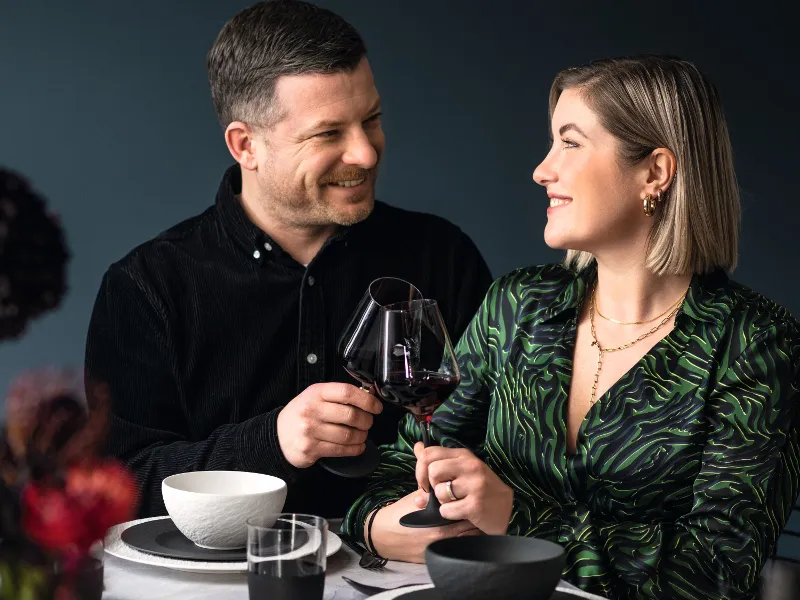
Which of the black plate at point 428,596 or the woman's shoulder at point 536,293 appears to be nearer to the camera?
the black plate at point 428,596

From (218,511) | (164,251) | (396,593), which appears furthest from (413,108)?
(396,593)

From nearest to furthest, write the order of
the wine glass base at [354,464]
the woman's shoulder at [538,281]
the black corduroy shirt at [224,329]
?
the wine glass base at [354,464], the woman's shoulder at [538,281], the black corduroy shirt at [224,329]

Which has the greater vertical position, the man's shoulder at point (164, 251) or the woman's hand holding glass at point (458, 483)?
the man's shoulder at point (164, 251)

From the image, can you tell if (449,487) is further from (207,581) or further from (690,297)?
(690,297)

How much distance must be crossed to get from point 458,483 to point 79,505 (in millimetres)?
939

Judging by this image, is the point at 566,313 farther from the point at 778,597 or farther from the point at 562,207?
the point at 778,597

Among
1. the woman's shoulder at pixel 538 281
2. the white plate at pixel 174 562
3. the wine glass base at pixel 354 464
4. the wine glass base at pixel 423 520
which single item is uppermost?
the woman's shoulder at pixel 538 281

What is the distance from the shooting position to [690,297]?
177 centimetres

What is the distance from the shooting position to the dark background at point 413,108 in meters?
3.51

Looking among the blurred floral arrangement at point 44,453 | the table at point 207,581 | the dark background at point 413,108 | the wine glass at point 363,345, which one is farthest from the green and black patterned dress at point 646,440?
the dark background at point 413,108

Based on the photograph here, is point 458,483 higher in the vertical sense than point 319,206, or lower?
lower

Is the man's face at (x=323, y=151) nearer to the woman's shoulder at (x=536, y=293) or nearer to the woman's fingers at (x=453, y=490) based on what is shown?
the woman's shoulder at (x=536, y=293)

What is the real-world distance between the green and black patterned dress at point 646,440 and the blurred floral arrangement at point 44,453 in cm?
98

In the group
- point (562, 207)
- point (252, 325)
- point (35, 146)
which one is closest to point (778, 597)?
point (562, 207)
